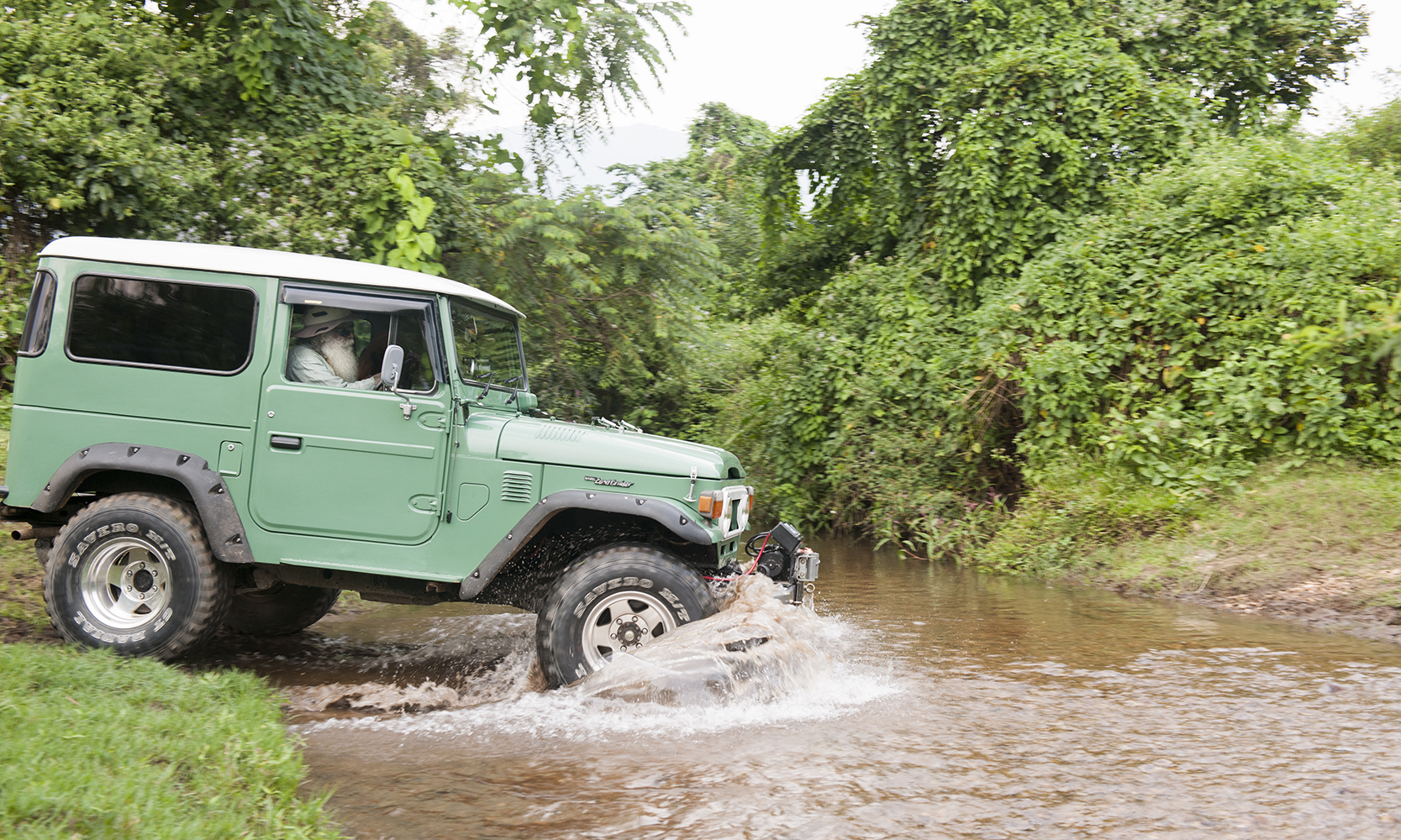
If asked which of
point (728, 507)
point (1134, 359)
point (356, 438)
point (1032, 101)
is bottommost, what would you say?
point (728, 507)

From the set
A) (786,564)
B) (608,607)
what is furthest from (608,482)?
(786,564)

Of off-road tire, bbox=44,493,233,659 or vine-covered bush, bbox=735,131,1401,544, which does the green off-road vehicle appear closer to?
off-road tire, bbox=44,493,233,659

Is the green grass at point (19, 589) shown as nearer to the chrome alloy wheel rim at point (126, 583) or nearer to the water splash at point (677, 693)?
the chrome alloy wheel rim at point (126, 583)

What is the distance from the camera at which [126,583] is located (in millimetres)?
5430

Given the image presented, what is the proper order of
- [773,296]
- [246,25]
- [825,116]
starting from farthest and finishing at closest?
[773,296] → [825,116] → [246,25]

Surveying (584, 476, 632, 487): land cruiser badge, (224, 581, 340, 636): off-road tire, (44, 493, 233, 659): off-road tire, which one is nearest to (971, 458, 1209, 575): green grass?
(584, 476, 632, 487): land cruiser badge

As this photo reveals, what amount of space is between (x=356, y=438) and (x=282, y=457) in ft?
Result: 1.42

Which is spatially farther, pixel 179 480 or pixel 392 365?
pixel 179 480

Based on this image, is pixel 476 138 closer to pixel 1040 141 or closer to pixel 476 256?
pixel 476 256

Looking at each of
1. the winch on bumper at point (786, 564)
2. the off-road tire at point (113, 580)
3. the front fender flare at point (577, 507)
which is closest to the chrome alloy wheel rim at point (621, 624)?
the front fender flare at point (577, 507)

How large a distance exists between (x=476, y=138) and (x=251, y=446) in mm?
6685

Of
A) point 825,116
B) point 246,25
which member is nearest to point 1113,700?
point 246,25

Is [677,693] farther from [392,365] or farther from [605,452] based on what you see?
[392,365]

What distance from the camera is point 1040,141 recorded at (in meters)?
11.5
